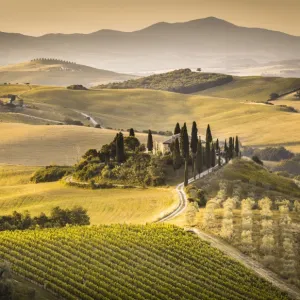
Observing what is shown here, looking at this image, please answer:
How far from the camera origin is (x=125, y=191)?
76062 millimetres

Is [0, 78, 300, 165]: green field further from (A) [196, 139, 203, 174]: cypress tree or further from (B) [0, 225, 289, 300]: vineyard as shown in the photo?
(B) [0, 225, 289, 300]: vineyard

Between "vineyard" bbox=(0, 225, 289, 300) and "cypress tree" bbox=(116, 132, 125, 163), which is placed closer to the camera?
"vineyard" bbox=(0, 225, 289, 300)

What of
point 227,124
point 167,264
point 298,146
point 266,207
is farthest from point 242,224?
point 227,124

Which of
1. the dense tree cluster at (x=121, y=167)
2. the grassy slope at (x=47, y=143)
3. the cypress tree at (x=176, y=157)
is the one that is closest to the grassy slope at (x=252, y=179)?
the cypress tree at (x=176, y=157)

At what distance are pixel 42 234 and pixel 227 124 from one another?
460 ft

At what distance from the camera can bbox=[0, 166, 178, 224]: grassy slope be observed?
2549 inches

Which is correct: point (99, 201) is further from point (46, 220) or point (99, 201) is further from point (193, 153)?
point (193, 153)

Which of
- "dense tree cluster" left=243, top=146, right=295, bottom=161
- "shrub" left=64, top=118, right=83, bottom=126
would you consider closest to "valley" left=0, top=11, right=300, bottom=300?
"dense tree cluster" left=243, top=146, right=295, bottom=161

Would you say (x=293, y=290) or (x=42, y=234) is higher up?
A: (x=42, y=234)

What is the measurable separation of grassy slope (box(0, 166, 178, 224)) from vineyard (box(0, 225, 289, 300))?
1354 centimetres

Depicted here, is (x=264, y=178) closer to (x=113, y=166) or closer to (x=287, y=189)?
(x=287, y=189)

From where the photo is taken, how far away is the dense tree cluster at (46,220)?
187ft

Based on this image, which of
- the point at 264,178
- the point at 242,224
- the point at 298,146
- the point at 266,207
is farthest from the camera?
the point at 298,146

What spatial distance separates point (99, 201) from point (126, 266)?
94.9 feet
